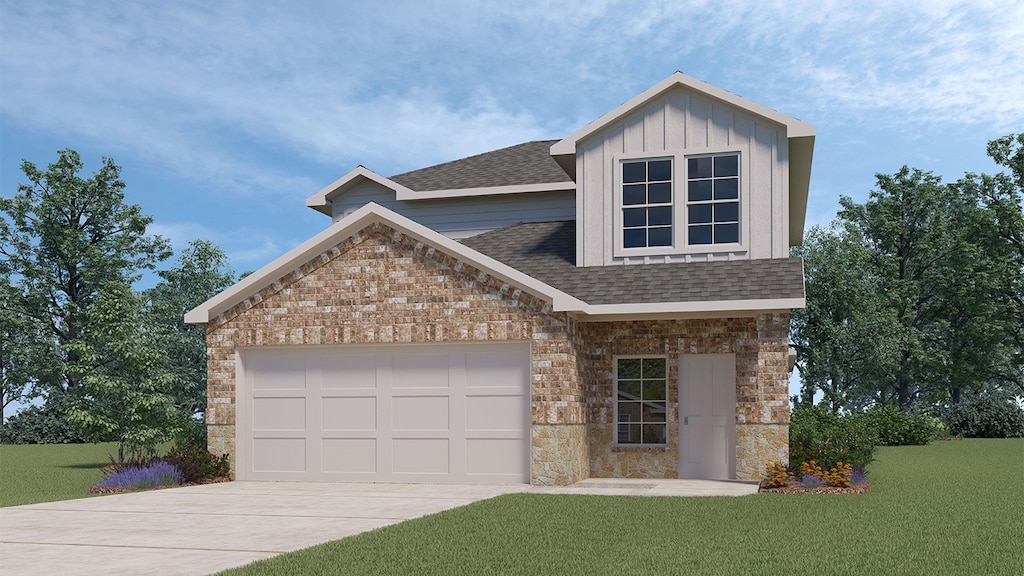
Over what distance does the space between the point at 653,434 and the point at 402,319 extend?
16.4 feet

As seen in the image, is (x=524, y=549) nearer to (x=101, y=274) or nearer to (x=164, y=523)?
(x=164, y=523)

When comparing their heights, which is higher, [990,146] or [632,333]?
[990,146]

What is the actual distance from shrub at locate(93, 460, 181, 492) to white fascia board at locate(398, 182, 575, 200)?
28.4 ft

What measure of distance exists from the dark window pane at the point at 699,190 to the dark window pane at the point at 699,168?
0.13 meters

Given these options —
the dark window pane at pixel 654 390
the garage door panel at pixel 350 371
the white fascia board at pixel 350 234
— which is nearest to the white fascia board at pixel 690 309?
the white fascia board at pixel 350 234

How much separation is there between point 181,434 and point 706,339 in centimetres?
1013

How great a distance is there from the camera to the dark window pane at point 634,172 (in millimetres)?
19609

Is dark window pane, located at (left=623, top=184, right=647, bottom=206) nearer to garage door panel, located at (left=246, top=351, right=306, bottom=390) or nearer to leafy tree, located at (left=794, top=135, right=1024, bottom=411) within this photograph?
garage door panel, located at (left=246, top=351, right=306, bottom=390)

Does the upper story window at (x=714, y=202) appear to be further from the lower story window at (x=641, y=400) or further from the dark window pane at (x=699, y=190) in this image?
the lower story window at (x=641, y=400)

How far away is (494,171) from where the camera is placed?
80.9 ft

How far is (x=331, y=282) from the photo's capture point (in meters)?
18.5

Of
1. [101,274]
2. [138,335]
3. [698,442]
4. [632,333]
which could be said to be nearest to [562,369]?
[632,333]

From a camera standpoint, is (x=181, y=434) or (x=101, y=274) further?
(x=101, y=274)

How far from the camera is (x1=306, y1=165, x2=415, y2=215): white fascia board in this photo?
24516 mm
